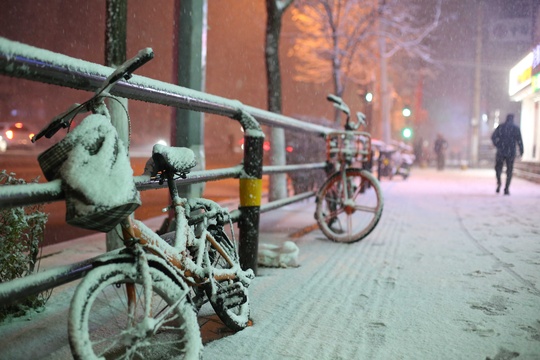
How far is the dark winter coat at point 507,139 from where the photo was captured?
45.5 ft

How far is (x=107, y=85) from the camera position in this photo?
217 cm

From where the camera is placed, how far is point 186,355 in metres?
2.33

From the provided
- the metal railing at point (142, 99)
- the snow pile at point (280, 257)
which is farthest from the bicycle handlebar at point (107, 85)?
the snow pile at point (280, 257)

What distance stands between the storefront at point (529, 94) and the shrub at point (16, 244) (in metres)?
20.5

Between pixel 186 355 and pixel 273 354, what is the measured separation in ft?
1.95

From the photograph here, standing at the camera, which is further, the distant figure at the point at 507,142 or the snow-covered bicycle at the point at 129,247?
the distant figure at the point at 507,142

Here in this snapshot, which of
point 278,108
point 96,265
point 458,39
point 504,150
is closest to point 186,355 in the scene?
point 96,265

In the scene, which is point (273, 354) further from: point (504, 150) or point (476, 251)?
point (504, 150)

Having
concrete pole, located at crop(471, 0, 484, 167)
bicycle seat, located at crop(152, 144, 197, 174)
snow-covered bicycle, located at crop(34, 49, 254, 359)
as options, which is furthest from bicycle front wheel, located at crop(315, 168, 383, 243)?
concrete pole, located at crop(471, 0, 484, 167)

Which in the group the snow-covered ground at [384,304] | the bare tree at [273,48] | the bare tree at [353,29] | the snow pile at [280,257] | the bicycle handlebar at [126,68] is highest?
the bare tree at [353,29]

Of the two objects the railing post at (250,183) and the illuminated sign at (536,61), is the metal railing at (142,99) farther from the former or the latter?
the illuminated sign at (536,61)

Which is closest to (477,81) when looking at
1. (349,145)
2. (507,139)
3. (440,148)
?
(440,148)

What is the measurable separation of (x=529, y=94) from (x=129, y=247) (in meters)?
25.2

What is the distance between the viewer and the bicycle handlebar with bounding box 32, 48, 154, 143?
7.13 feet
